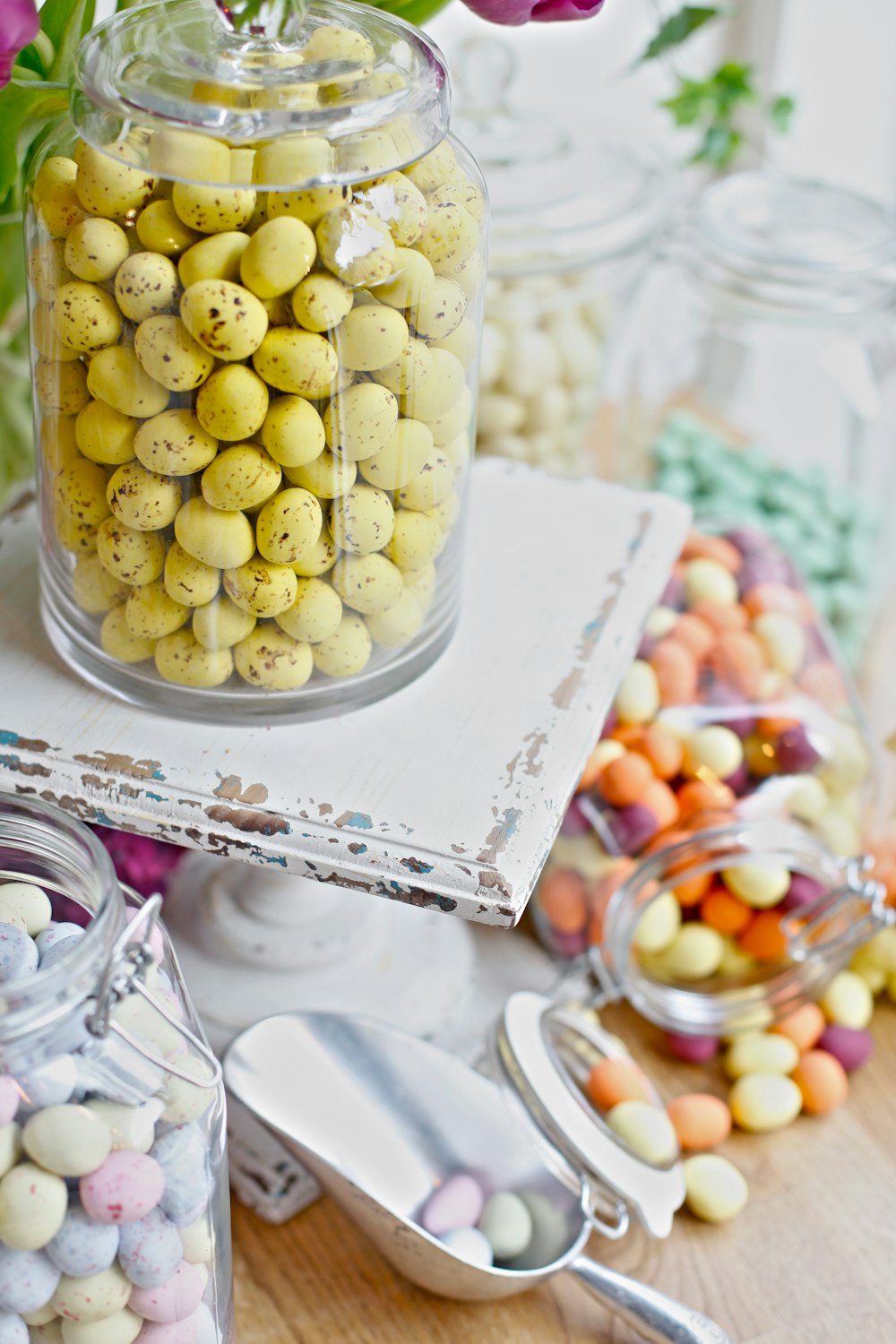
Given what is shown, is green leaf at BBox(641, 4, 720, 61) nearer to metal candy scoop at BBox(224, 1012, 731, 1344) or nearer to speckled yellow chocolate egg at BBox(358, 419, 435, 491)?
speckled yellow chocolate egg at BBox(358, 419, 435, 491)

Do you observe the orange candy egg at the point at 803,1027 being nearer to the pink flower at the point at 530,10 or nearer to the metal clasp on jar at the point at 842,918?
the metal clasp on jar at the point at 842,918

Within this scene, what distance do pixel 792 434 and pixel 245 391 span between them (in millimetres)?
639

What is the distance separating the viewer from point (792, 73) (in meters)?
1.29

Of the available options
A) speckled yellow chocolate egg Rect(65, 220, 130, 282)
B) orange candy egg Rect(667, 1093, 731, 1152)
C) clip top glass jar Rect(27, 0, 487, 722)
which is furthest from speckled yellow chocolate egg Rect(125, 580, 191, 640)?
orange candy egg Rect(667, 1093, 731, 1152)

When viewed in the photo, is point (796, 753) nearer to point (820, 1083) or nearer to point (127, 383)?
point (820, 1083)

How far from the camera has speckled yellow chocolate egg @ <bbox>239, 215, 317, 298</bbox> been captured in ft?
1.25

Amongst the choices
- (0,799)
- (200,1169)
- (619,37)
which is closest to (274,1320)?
(200,1169)

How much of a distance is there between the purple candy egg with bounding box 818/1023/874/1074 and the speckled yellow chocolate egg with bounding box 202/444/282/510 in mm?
409

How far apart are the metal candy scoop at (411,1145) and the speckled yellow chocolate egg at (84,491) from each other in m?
0.24

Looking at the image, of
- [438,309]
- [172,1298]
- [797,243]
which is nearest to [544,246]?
[797,243]

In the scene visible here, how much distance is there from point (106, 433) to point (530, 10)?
0.66 feet

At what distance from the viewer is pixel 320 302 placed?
0.39 m

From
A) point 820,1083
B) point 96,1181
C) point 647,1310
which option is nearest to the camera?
point 96,1181

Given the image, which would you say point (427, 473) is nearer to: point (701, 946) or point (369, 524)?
point (369, 524)
